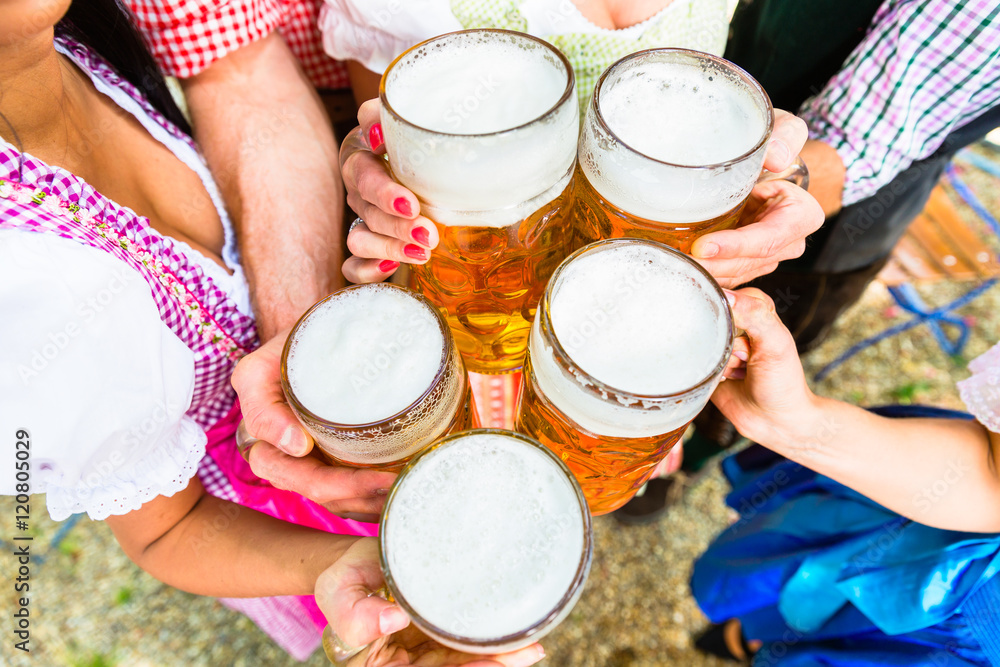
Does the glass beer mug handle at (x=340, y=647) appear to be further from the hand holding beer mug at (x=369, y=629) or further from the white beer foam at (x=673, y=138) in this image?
the white beer foam at (x=673, y=138)

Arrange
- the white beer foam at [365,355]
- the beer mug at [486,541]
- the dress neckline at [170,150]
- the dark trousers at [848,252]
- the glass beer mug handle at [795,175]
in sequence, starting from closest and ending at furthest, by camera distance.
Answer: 1. the beer mug at [486,541]
2. the white beer foam at [365,355]
3. the glass beer mug handle at [795,175]
4. the dress neckline at [170,150]
5. the dark trousers at [848,252]

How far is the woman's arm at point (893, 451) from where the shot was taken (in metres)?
0.97

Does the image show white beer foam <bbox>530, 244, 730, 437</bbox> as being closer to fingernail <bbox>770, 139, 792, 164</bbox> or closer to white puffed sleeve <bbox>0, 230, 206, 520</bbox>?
fingernail <bbox>770, 139, 792, 164</bbox>

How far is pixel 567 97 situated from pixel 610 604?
5.54ft

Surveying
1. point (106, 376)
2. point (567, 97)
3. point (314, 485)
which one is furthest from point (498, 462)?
point (106, 376)

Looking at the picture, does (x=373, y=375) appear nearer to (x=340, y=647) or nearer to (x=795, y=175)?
(x=340, y=647)

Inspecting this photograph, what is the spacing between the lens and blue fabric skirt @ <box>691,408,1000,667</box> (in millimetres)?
1103

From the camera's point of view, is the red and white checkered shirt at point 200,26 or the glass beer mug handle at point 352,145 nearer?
the glass beer mug handle at point 352,145

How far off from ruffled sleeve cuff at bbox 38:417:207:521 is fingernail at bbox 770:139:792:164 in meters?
0.92

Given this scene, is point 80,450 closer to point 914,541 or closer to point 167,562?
point 167,562

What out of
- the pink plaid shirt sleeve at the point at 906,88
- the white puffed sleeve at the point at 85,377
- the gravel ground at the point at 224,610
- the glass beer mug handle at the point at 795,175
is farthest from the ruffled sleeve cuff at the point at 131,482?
the pink plaid shirt sleeve at the point at 906,88

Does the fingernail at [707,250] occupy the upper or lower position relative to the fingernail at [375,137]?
lower

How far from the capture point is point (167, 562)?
101cm

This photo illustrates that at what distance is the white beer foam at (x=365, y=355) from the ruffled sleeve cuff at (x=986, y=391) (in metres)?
0.89
